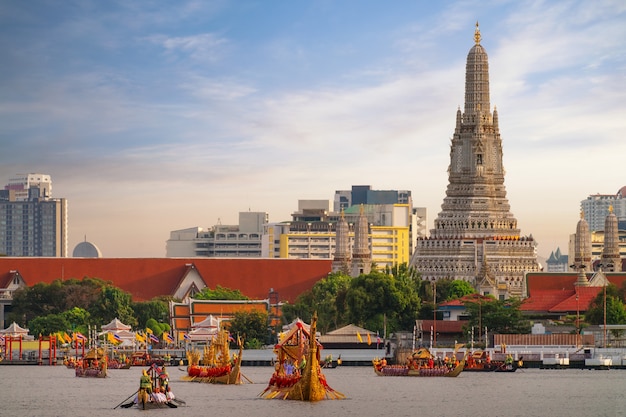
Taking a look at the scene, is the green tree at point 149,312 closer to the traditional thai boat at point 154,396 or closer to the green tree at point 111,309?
the green tree at point 111,309

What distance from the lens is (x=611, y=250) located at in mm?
173750

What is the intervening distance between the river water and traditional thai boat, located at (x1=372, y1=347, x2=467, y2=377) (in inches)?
34.2

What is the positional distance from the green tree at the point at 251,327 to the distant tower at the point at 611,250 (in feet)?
130

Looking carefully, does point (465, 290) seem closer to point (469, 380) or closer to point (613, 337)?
point (613, 337)

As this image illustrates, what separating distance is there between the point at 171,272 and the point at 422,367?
71.2 metres

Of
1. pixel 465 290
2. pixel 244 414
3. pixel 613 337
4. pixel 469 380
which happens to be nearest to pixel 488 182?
pixel 465 290

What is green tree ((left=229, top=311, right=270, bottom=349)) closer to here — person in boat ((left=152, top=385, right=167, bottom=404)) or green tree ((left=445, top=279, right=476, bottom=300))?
green tree ((left=445, top=279, right=476, bottom=300))

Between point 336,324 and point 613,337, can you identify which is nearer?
point 613,337

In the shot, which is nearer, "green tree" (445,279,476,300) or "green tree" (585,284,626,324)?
"green tree" (585,284,626,324)

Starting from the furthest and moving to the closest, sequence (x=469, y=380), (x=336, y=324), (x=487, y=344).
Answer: (x=336, y=324)
(x=487, y=344)
(x=469, y=380)

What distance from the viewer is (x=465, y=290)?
518 feet

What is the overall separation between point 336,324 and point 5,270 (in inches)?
2071

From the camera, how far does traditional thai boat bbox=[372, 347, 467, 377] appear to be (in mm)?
119562

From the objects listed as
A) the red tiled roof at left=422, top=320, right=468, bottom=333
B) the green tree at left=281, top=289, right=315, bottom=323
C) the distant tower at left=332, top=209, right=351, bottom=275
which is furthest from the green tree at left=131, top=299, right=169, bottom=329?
the red tiled roof at left=422, top=320, right=468, bottom=333
